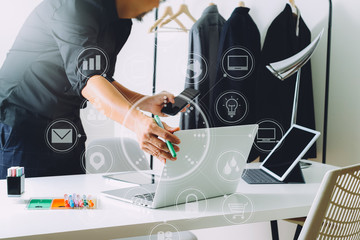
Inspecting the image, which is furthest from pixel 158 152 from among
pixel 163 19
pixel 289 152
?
pixel 163 19

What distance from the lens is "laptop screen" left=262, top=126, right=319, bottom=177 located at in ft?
4.38

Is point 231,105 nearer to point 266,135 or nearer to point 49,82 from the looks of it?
point 266,135

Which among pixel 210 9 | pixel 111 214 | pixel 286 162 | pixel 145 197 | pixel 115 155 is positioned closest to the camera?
pixel 111 214

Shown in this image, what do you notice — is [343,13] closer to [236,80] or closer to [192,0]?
[236,80]

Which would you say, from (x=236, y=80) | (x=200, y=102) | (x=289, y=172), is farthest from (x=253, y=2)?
(x=289, y=172)

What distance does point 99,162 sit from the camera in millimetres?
1611

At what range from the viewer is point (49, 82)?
1.51m

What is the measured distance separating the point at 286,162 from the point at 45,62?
954 millimetres

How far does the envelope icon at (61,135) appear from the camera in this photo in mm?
1613

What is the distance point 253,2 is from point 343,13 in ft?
1.64

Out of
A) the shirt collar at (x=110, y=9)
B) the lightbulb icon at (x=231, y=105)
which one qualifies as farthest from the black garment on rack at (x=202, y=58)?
the shirt collar at (x=110, y=9)
